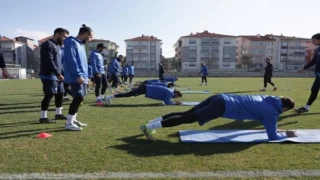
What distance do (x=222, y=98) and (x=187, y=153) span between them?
3.77ft

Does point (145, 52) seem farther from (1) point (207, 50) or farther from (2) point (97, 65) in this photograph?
(2) point (97, 65)

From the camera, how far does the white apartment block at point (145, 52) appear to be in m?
91.8

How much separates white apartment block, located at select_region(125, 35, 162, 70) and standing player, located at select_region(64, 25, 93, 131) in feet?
282

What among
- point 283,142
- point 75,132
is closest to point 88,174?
point 75,132

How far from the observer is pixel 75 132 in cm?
538

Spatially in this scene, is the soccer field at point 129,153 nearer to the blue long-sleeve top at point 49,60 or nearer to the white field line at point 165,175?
the white field line at point 165,175

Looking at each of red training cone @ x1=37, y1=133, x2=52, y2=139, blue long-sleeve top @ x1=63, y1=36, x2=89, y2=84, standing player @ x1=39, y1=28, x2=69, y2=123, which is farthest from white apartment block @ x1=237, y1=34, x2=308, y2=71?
red training cone @ x1=37, y1=133, x2=52, y2=139

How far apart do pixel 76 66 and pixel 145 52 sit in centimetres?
8776

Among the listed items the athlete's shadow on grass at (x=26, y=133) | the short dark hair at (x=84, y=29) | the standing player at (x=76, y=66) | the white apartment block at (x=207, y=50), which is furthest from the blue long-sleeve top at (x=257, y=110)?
the white apartment block at (x=207, y=50)

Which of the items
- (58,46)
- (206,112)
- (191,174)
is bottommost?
(191,174)

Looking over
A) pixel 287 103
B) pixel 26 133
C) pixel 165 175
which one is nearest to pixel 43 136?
pixel 26 133

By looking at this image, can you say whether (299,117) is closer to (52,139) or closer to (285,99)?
(285,99)

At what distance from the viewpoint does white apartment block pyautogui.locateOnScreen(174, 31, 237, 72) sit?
289 ft

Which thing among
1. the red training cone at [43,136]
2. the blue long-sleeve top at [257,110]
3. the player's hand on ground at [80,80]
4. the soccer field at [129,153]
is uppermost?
the player's hand on ground at [80,80]
